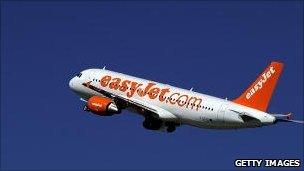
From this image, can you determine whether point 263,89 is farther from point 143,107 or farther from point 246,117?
point 143,107

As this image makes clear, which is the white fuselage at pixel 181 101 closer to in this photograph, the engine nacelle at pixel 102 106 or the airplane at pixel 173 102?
the airplane at pixel 173 102

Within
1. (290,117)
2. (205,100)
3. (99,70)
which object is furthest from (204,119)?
(99,70)

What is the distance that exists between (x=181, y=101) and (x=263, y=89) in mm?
9013

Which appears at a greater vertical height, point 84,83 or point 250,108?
point 84,83

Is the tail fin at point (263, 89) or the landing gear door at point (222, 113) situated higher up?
the tail fin at point (263, 89)

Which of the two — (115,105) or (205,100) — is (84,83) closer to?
(115,105)

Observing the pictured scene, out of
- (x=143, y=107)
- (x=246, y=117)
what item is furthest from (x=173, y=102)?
(x=246, y=117)

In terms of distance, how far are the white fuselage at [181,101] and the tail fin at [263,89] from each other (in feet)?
3.35

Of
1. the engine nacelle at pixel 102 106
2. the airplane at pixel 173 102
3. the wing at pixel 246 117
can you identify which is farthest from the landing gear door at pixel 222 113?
the engine nacelle at pixel 102 106

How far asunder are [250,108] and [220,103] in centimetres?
319

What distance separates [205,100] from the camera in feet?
285

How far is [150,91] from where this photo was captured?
304 ft

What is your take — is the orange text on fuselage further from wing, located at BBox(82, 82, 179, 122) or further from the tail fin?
the tail fin

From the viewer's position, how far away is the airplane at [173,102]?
83750mm
